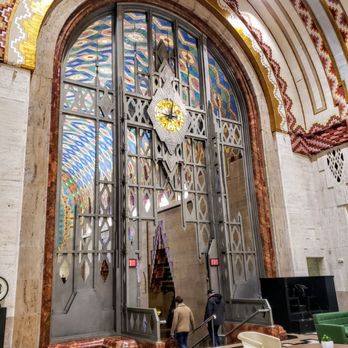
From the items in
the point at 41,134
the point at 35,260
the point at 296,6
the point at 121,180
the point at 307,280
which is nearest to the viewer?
the point at 35,260

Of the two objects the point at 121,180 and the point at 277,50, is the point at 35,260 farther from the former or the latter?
the point at 277,50

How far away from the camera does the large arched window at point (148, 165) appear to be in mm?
6602

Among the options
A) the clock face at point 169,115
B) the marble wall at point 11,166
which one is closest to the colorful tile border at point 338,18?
the clock face at point 169,115

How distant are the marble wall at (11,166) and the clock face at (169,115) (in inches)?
116

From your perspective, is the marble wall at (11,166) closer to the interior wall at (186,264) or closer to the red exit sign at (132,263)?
the red exit sign at (132,263)

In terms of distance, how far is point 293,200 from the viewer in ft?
31.4

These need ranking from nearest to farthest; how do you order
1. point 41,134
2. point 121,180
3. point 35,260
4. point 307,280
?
point 35,260 < point 41,134 < point 121,180 < point 307,280

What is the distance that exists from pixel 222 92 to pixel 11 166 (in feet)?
19.8

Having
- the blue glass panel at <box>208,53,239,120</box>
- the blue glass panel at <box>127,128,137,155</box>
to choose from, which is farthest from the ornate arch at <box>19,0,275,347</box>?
the blue glass panel at <box>127,128,137,155</box>

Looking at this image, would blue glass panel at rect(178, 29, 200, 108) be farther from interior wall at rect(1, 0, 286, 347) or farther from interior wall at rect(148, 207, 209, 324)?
interior wall at rect(148, 207, 209, 324)

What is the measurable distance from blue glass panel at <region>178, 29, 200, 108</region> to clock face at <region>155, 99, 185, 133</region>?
1.11m

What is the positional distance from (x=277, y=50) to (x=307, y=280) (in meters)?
6.46

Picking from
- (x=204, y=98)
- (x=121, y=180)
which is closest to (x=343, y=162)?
(x=204, y=98)

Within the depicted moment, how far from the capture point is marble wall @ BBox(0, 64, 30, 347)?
5.47m
